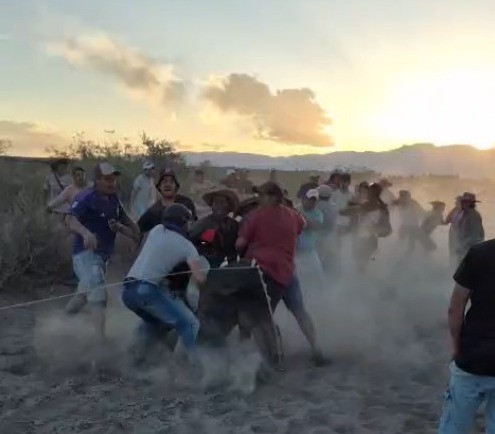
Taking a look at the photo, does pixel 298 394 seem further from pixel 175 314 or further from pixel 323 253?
pixel 323 253

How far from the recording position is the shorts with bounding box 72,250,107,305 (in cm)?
621

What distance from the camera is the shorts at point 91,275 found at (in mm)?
6215

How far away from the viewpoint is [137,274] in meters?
5.57

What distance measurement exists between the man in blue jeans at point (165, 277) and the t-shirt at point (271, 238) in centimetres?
63

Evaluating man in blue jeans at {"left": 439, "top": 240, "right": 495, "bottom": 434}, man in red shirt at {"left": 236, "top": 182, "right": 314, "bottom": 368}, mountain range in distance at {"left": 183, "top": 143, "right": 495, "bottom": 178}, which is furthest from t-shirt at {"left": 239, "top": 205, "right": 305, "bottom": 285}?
mountain range in distance at {"left": 183, "top": 143, "right": 495, "bottom": 178}

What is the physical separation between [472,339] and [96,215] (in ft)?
12.1

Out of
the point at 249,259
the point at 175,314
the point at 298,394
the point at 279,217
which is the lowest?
the point at 298,394

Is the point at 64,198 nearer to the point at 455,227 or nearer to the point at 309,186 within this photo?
the point at 309,186

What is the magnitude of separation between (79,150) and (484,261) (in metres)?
21.0

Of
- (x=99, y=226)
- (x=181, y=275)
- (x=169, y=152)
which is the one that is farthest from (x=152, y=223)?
(x=169, y=152)

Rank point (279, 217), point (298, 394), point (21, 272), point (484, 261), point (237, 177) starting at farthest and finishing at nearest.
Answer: point (237, 177), point (21, 272), point (279, 217), point (298, 394), point (484, 261)

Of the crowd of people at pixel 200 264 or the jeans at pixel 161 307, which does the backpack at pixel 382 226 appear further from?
the jeans at pixel 161 307

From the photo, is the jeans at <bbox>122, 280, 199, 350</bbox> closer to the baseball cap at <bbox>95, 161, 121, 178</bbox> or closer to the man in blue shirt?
the man in blue shirt

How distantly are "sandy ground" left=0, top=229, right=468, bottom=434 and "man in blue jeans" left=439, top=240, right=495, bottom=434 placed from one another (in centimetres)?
129
